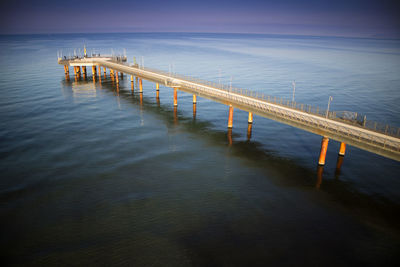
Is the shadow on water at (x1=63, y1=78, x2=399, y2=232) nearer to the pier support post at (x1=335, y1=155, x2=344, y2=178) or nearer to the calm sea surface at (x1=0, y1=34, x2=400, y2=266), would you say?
the pier support post at (x1=335, y1=155, x2=344, y2=178)

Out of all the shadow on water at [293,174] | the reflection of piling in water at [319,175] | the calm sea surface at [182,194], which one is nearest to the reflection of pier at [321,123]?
the reflection of piling in water at [319,175]

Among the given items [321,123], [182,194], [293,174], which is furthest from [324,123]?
[182,194]

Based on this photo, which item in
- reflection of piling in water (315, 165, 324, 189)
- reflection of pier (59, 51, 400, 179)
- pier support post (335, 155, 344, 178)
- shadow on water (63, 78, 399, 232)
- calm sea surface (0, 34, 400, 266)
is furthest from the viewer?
pier support post (335, 155, 344, 178)

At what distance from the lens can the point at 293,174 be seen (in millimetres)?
32781

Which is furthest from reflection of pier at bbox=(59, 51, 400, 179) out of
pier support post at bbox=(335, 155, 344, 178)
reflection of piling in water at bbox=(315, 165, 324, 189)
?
reflection of piling in water at bbox=(315, 165, 324, 189)

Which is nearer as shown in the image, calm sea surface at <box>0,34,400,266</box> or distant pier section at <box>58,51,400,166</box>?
calm sea surface at <box>0,34,400,266</box>

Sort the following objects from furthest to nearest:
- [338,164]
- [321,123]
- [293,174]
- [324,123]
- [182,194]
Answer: [338,164] → [321,123] → [324,123] → [293,174] → [182,194]

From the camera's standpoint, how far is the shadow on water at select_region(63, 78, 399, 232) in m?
26.4

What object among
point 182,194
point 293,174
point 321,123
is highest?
point 321,123

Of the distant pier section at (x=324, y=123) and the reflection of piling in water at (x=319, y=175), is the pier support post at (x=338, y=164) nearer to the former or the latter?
the distant pier section at (x=324, y=123)

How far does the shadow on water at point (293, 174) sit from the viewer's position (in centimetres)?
2644

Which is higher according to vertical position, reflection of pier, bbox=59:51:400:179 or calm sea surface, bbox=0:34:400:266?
reflection of pier, bbox=59:51:400:179

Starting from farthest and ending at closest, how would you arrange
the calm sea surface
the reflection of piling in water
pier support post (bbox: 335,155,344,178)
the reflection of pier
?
pier support post (bbox: 335,155,344,178)
the reflection of piling in water
the reflection of pier
the calm sea surface

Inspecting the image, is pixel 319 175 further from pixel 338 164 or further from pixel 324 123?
pixel 324 123
